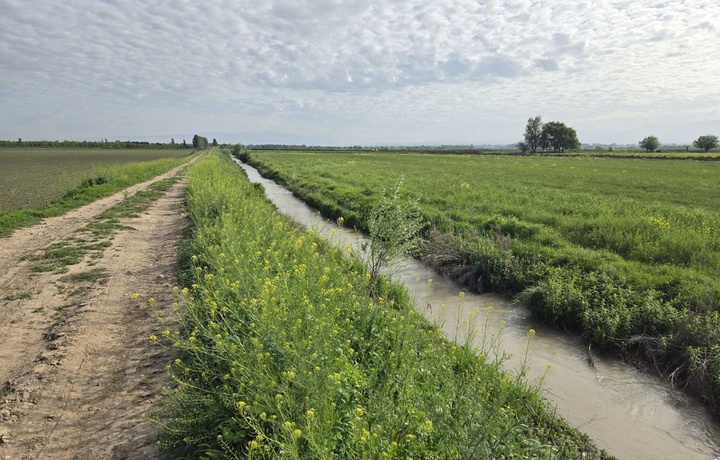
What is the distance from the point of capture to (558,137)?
106 metres

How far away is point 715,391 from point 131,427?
7.19 metres

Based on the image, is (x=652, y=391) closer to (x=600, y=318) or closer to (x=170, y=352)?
(x=600, y=318)

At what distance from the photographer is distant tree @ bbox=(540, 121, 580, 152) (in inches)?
4149

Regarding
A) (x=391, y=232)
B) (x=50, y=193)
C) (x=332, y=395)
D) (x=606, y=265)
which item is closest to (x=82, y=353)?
(x=332, y=395)

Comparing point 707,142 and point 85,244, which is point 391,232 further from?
point 707,142

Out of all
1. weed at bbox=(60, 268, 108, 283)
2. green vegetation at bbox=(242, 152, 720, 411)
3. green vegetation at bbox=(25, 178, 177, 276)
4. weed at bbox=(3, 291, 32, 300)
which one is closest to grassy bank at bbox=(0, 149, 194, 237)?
green vegetation at bbox=(25, 178, 177, 276)

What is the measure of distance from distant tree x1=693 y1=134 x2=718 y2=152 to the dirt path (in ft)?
376

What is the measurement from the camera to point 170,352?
17.5 ft

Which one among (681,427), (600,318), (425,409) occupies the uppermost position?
(425,409)

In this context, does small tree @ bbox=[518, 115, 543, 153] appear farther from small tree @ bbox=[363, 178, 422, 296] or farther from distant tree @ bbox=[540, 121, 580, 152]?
small tree @ bbox=[363, 178, 422, 296]

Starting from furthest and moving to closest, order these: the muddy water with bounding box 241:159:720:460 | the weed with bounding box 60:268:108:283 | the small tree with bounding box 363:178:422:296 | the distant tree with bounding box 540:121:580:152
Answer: the distant tree with bounding box 540:121:580:152
the weed with bounding box 60:268:108:283
the small tree with bounding box 363:178:422:296
the muddy water with bounding box 241:159:720:460

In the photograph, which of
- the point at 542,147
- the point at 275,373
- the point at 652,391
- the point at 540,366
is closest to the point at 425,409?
the point at 275,373

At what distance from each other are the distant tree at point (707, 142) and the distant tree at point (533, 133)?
34739 millimetres

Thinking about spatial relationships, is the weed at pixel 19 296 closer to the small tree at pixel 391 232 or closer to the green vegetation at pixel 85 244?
the green vegetation at pixel 85 244
